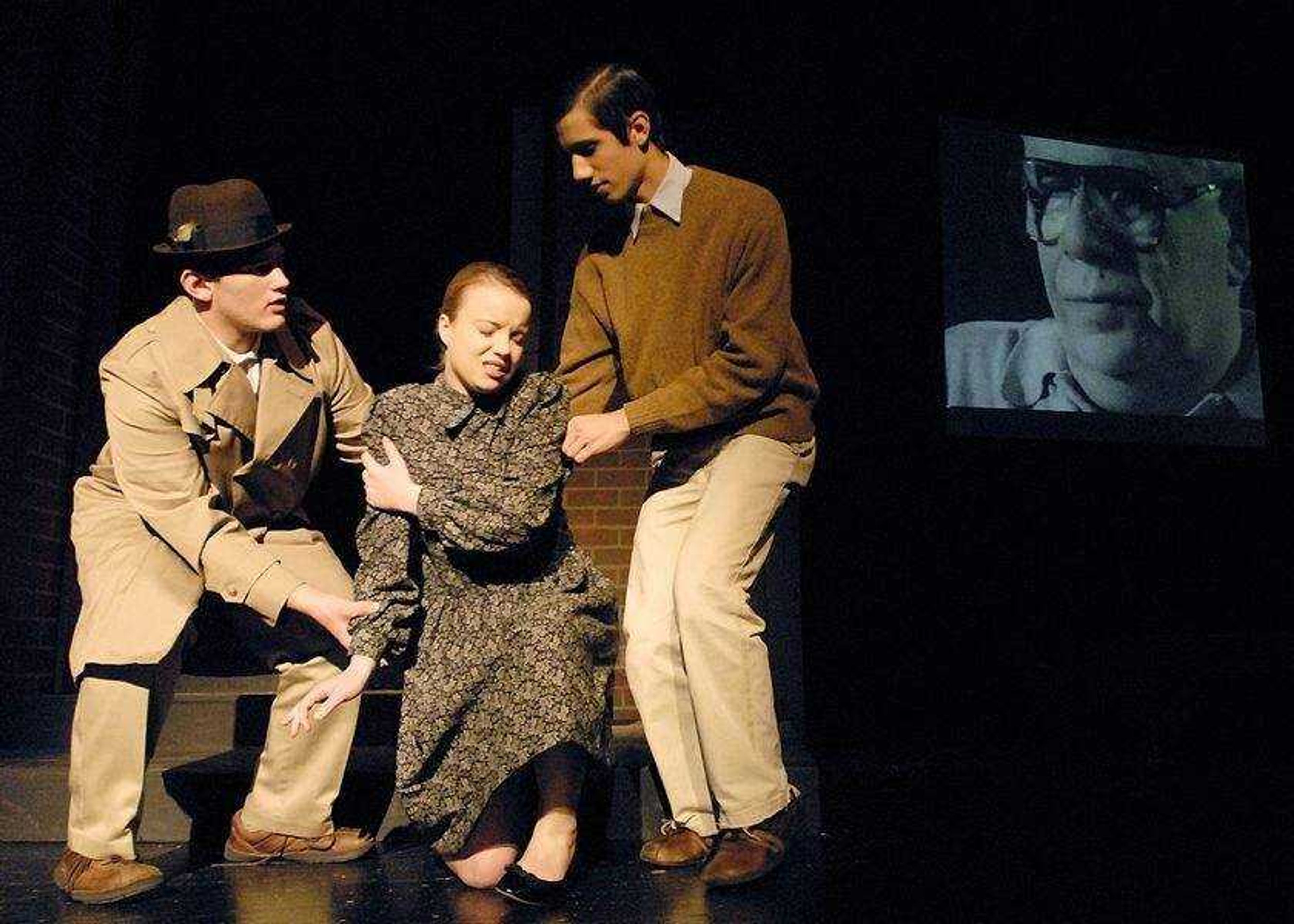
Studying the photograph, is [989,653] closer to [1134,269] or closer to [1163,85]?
[1134,269]

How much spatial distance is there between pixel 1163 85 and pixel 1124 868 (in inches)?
174

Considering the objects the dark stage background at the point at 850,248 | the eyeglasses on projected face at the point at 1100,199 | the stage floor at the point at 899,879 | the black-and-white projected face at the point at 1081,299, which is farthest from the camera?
the eyeglasses on projected face at the point at 1100,199

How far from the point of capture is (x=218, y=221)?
2268mm

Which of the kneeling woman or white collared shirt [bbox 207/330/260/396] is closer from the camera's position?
the kneeling woman

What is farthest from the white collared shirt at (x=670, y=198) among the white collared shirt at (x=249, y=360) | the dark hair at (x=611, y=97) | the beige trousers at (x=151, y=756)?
the beige trousers at (x=151, y=756)

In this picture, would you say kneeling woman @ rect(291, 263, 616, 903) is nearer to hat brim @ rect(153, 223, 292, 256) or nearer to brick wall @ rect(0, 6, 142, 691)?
hat brim @ rect(153, 223, 292, 256)

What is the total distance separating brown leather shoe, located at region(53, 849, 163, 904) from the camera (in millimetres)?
1896

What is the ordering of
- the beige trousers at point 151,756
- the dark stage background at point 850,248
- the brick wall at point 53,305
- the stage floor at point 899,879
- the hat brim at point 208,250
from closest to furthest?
the stage floor at point 899,879
the beige trousers at point 151,756
the hat brim at point 208,250
the brick wall at point 53,305
the dark stage background at point 850,248

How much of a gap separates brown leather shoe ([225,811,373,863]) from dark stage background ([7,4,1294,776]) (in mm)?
1614

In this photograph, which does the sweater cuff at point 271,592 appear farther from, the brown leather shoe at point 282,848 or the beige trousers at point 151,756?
the brown leather shoe at point 282,848

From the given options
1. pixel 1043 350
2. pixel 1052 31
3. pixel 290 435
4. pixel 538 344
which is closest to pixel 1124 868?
pixel 290 435

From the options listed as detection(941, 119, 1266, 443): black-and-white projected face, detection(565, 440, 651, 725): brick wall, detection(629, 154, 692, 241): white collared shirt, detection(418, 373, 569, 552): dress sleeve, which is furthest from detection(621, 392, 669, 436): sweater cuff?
detection(941, 119, 1266, 443): black-and-white projected face

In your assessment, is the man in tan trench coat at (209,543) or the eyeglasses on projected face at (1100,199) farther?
the eyeglasses on projected face at (1100,199)

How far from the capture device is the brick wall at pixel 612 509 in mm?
4039
